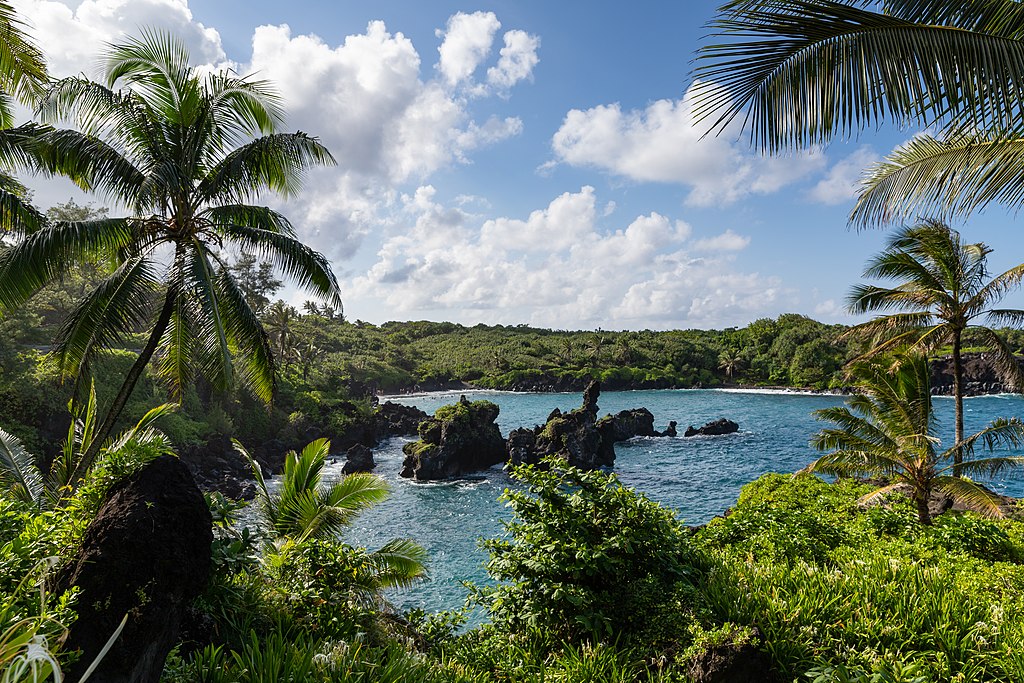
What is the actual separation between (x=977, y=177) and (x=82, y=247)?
38.4ft

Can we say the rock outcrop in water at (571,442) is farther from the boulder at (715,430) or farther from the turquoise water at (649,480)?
the boulder at (715,430)

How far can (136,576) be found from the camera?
3133 mm

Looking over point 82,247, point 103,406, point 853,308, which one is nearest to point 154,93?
point 82,247

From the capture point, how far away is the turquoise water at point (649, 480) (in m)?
18.3

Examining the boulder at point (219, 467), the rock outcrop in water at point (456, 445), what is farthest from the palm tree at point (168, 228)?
the rock outcrop in water at point (456, 445)

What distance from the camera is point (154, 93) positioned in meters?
8.98

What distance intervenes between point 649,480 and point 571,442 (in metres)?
4.91

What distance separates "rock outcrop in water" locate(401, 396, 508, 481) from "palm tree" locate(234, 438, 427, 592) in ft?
66.7

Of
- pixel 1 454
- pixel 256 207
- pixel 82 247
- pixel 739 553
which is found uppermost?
pixel 256 207

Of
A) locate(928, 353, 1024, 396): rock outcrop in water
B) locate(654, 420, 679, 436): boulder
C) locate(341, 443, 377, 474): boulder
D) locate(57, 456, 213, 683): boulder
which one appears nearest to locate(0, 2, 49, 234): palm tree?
locate(57, 456, 213, 683): boulder

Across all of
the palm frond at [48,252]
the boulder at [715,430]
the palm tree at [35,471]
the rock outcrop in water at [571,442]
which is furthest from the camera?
the boulder at [715,430]

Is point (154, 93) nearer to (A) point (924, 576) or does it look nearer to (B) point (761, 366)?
(A) point (924, 576)

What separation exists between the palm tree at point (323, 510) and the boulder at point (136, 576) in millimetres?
4387

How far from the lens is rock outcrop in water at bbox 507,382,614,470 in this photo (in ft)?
99.7
